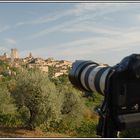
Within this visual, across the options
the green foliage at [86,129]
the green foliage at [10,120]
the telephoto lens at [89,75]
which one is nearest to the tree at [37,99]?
the green foliage at [10,120]

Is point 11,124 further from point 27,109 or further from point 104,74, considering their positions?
point 104,74

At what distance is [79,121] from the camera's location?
78.5 ft

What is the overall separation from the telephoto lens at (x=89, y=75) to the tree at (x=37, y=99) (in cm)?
1765

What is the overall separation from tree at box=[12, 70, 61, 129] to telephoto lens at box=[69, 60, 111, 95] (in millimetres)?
17650

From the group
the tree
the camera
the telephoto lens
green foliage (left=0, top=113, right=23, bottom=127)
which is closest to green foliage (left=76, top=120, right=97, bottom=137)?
the tree

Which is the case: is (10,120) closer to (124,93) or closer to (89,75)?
(89,75)

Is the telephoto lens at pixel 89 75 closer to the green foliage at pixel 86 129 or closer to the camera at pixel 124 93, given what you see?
the camera at pixel 124 93

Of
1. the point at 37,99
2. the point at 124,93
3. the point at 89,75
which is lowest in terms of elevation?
the point at 37,99

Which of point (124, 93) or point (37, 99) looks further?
point (37, 99)

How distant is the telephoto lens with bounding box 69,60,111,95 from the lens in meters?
3.31

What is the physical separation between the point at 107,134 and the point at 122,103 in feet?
0.95

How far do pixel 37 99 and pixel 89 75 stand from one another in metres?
18.0

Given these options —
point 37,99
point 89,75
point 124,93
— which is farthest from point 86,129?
point 124,93

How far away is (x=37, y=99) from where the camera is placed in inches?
838
